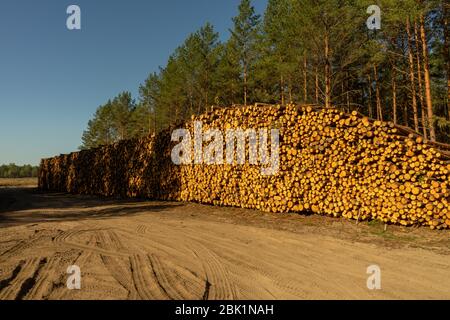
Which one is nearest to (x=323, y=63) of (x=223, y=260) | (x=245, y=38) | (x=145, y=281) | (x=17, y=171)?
(x=245, y=38)

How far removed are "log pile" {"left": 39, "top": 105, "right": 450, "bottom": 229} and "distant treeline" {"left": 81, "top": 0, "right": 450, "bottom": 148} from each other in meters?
8.07

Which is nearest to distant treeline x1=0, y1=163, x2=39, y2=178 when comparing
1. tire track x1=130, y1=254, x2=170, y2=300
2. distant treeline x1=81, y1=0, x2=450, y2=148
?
distant treeline x1=81, y1=0, x2=450, y2=148

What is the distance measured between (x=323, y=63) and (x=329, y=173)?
1334 centimetres

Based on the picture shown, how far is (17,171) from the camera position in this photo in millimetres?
110250

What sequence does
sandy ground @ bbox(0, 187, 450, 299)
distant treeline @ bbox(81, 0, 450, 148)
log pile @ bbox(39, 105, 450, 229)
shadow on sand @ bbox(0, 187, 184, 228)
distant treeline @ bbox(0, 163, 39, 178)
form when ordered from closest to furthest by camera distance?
sandy ground @ bbox(0, 187, 450, 299) < log pile @ bbox(39, 105, 450, 229) < shadow on sand @ bbox(0, 187, 184, 228) < distant treeline @ bbox(81, 0, 450, 148) < distant treeline @ bbox(0, 163, 39, 178)

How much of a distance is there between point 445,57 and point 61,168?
28151 mm

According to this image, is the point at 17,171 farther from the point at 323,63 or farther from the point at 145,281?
the point at 145,281

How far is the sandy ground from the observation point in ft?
11.2

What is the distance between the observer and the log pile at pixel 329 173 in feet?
21.0

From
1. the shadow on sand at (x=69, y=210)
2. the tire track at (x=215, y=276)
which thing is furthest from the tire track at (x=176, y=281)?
the shadow on sand at (x=69, y=210)

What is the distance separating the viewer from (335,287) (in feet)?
11.6

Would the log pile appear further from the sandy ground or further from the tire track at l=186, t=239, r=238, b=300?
the tire track at l=186, t=239, r=238, b=300

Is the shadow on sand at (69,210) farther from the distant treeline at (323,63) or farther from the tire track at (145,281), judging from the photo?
the distant treeline at (323,63)
